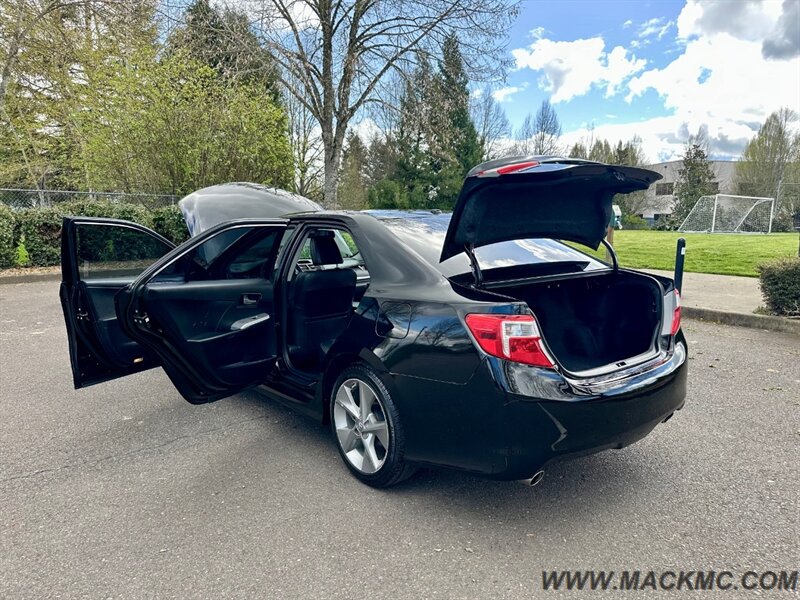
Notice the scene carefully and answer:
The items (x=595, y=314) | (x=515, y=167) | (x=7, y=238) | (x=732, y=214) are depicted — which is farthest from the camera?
(x=732, y=214)

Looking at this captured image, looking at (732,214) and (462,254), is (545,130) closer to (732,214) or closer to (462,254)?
(732,214)

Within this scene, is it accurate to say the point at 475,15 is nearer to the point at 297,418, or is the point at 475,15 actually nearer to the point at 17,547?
the point at 297,418

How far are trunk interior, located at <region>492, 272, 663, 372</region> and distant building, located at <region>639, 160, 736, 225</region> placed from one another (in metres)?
54.9

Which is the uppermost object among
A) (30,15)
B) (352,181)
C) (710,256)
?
(30,15)

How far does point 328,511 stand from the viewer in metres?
2.57

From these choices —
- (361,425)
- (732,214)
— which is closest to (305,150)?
(361,425)

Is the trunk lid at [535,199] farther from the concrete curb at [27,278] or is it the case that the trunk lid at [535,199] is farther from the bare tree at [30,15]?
the bare tree at [30,15]

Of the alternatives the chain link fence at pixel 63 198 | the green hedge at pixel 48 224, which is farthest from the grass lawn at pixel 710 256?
the chain link fence at pixel 63 198

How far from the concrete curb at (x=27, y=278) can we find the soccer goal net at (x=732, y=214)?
29.6 metres

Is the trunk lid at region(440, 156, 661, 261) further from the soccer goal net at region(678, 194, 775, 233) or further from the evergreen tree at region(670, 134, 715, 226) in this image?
the evergreen tree at region(670, 134, 715, 226)

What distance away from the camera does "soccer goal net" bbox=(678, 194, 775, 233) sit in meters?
27.5

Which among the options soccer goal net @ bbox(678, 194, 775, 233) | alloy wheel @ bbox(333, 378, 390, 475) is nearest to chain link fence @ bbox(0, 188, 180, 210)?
alloy wheel @ bbox(333, 378, 390, 475)

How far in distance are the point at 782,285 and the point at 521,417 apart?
20.1ft

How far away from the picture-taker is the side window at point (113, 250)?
→ 11.3 ft
